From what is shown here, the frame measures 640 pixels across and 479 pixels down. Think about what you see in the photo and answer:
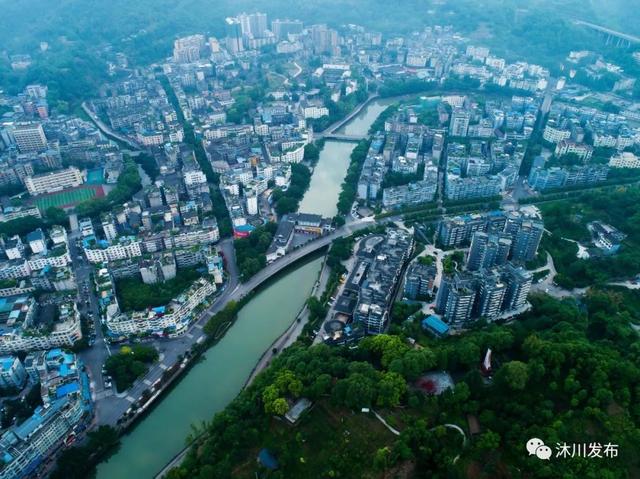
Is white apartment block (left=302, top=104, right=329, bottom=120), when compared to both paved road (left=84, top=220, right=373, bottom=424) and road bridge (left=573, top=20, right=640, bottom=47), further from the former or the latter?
road bridge (left=573, top=20, right=640, bottom=47)

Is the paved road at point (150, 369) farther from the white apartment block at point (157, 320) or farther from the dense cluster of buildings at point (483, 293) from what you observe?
the dense cluster of buildings at point (483, 293)

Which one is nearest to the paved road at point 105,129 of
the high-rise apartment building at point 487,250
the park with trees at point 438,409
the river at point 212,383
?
the river at point 212,383

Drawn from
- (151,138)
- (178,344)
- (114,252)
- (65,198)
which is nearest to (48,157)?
(65,198)

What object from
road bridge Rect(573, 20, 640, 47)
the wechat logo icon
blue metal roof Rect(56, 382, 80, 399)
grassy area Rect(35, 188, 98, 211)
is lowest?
grassy area Rect(35, 188, 98, 211)

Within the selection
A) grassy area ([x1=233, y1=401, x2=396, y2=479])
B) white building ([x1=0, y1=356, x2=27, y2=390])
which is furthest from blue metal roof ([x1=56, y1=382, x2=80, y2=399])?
grassy area ([x1=233, y1=401, x2=396, y2=479])

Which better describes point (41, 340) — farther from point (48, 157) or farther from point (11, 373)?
point (48, 157)
